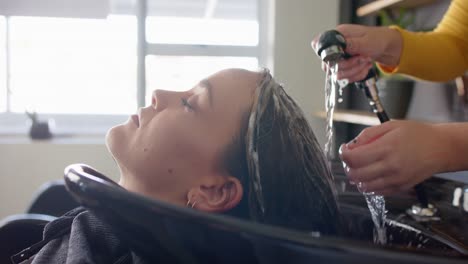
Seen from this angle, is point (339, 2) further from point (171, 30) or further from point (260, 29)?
point (171, 30)

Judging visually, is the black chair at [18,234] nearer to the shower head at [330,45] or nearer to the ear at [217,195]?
the ear at [217,195]

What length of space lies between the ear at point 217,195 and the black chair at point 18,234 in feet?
1.22

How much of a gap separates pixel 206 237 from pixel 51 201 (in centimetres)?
90

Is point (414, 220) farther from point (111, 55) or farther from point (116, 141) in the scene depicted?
point (111, 55)

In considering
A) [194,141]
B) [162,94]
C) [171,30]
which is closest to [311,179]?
[194,141]

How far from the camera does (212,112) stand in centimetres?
86

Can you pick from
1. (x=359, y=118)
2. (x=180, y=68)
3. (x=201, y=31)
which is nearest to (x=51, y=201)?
(x=359, y=118)

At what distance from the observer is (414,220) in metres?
0.90

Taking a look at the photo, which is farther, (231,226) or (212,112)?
(212,112)

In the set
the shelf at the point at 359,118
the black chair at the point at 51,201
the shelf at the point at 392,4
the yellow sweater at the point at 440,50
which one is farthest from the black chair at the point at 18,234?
the shelf at the point at 392,4

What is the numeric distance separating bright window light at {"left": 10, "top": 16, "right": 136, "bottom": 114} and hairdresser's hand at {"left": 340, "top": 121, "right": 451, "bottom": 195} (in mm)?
2345

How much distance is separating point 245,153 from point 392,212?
362 mm

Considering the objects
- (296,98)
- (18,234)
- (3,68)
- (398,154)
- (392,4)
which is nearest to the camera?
(398,154)

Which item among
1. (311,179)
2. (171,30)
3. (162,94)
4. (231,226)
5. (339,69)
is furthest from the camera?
(171,30)
